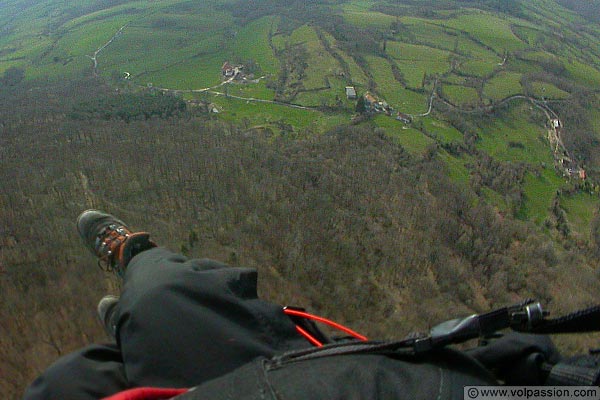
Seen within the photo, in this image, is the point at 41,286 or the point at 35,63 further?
the point at 35,63

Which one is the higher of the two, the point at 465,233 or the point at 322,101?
the point at 322,101

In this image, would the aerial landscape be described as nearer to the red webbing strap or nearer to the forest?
the forest

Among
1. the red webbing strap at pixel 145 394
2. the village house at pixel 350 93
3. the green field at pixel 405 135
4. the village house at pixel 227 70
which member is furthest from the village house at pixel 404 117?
the red webbing strap at pixel 145 394

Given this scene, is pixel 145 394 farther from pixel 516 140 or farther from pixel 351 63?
pixel 351 63

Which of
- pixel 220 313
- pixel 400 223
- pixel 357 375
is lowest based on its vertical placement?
pixel 400 223

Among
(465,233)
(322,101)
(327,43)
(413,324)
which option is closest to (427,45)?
(327,43)

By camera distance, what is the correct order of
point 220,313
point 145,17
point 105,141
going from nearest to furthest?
point 220,313 < point 105,141 < point 145,17

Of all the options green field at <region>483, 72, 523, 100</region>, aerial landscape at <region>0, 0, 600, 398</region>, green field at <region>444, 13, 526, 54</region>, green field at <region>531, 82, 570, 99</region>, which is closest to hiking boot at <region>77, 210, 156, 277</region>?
aerial landscape at <region>0, 0, 600, 398</region>

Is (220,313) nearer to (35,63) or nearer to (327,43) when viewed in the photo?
(327,43)
